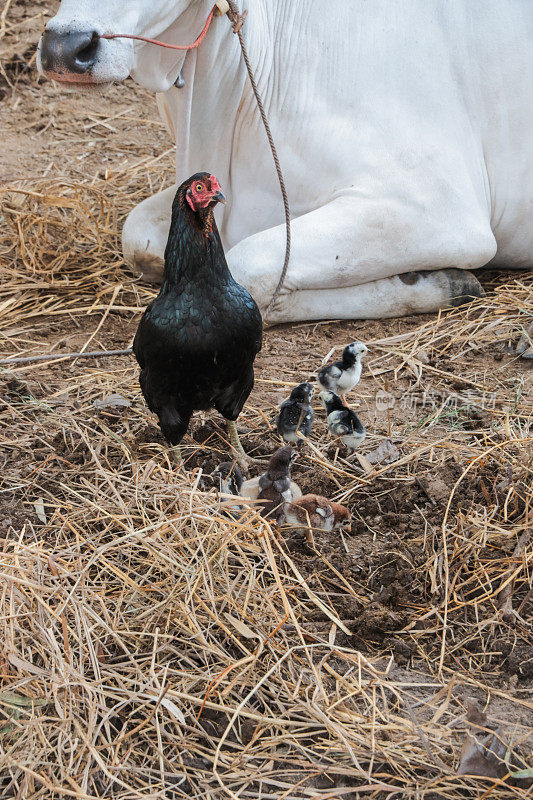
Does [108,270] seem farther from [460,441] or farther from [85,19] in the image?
[460,441]

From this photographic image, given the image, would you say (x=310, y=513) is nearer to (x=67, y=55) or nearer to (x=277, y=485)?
(x=277, y=485)

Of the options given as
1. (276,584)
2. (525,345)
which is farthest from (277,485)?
(525,345)

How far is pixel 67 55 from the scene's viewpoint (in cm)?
296

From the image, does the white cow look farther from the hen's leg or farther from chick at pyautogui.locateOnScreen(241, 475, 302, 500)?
chick at pyautogui.locateOnScreen(241, 475, 302, 500)

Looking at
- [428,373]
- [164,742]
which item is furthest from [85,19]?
[164,742]

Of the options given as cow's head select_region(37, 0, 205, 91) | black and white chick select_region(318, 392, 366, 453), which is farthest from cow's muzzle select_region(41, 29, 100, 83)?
black and white chick select_region(318, 392, 366, 453)

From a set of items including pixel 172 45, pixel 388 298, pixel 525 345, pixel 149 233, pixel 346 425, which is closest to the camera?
pixel 346 425

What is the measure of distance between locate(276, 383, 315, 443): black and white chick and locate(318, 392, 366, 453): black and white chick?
7 cm

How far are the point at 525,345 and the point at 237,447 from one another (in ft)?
3.92

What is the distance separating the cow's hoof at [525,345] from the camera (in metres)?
3.49

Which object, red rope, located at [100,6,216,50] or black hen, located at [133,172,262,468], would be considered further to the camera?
red rope, located at [100,6,216,50]

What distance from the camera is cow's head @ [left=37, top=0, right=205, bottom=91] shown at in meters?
2.98

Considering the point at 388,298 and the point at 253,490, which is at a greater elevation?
the point at 388,298

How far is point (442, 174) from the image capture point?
3.65m
